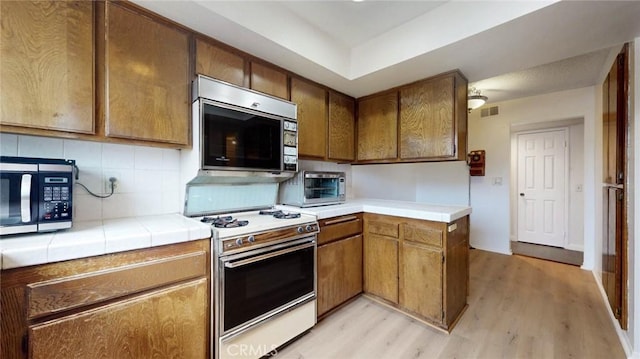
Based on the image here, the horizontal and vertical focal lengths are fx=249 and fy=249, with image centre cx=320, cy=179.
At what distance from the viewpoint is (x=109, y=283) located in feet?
3.76

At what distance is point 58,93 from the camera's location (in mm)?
1258

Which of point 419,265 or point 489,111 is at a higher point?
point 489,111

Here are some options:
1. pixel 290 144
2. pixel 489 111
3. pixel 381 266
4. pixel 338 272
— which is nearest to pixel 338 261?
pixel 338 272

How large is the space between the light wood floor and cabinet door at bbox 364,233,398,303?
0.49 feet

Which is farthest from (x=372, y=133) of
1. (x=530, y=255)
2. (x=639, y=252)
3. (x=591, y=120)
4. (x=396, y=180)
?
(x=530, y=255)

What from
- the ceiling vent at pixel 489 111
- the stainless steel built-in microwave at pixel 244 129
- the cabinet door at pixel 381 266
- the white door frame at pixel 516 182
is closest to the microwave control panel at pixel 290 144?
the stainless steel built-in microwave at pixel 244 129

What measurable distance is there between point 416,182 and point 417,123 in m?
2.43

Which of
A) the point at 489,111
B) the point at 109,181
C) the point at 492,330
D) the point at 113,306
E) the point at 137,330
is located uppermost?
the point at 489,111

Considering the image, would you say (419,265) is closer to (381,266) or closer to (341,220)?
(381,266)

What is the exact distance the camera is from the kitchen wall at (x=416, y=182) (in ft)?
11.8

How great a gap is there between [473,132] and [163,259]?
15.4ft

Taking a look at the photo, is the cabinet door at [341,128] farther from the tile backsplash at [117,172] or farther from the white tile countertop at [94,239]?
the white tile countertop at [94,239]

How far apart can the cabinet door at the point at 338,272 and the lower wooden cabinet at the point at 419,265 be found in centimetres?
12

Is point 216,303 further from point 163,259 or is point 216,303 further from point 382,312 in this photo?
Result: point 382,312
